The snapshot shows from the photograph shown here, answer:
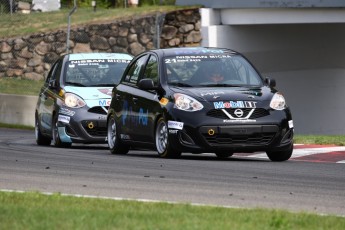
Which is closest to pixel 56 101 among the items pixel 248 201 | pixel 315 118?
pixel 248 201

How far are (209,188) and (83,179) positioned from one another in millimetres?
1499

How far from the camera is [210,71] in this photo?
16.9m

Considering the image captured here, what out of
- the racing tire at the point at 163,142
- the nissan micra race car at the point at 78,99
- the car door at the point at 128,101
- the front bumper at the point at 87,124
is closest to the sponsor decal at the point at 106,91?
the nissan micra race car at the point at 78,99

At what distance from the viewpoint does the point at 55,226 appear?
8.34m

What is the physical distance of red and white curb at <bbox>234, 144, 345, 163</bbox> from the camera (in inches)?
672

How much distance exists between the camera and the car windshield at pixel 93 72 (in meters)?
20.8

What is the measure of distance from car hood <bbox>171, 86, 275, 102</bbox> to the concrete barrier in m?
13.8

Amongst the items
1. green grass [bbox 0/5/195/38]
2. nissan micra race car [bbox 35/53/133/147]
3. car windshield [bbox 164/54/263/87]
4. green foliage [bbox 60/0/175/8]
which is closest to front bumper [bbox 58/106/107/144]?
nissan micra race car [bbox 35/53/133/147]

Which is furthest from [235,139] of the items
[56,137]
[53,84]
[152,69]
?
[53,84]

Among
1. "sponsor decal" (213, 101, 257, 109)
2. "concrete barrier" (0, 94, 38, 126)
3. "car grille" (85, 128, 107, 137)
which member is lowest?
"concrete barrier" (0, 94, 38, 126)

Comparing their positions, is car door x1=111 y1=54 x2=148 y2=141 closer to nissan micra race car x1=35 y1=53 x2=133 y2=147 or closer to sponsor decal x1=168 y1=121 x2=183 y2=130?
sponsor decal x1=168 y1=121 x2=183 y2=130

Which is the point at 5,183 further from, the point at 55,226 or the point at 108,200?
the point at 55,226

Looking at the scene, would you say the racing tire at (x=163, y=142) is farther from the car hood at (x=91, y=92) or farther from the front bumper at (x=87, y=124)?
the car hood at (x=91, y=92)

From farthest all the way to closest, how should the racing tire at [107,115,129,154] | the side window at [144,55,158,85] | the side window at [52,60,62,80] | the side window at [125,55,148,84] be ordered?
1. the side window at [52,60,62,80]
2. the racing tire at [107,115,129,154]
3. the side window at [125,55,148,84]
4. the side window at [144,55,158,85]
